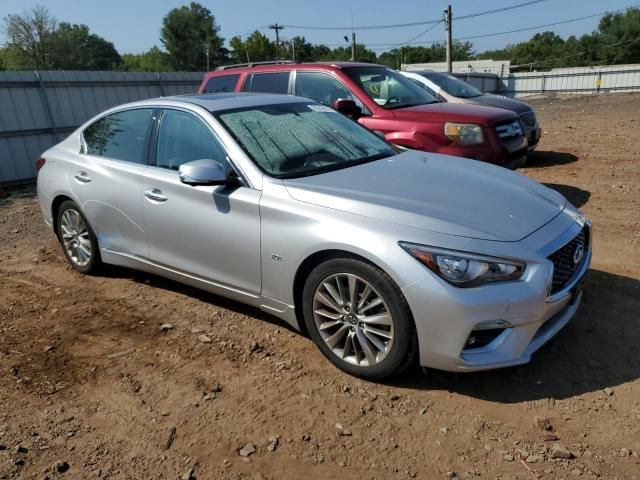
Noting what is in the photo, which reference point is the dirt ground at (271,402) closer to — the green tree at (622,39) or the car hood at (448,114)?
the car hood at (448,114)

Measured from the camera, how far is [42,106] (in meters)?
11.1

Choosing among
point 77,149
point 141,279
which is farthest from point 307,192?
point 77,149

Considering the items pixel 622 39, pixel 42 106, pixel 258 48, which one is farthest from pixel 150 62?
pixel 42 106

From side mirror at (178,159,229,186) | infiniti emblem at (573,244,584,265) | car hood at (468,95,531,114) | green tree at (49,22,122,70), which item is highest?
green tree at (49,22,122,70)

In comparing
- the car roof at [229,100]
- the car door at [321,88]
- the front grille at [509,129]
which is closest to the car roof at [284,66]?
the car door at [321,88]

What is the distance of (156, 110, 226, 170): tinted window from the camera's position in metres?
3.79

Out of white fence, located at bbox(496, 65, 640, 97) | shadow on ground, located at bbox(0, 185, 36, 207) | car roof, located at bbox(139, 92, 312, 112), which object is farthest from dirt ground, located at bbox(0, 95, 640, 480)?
white fence, located at bbox(496, 65, 640, 97)

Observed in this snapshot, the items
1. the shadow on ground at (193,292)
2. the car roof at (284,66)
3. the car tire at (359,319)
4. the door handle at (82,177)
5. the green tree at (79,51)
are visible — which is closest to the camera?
the car tire at (359,319)

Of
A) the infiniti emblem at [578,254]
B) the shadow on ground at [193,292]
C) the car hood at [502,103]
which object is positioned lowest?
the shadow on ground at [193,292]

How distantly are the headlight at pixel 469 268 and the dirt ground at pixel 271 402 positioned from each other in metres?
0.73

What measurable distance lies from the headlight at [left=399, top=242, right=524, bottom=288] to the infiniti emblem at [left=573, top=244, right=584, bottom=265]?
0.60 m

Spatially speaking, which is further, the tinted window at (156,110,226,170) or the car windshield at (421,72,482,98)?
the car windshield at (421,72,482,98)

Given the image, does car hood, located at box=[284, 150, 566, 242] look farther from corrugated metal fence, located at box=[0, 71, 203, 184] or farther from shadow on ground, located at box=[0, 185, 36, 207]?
corrugated metal fence, located at box=[0, 71, 203, 184]

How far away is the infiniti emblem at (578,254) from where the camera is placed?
10.3 feet
